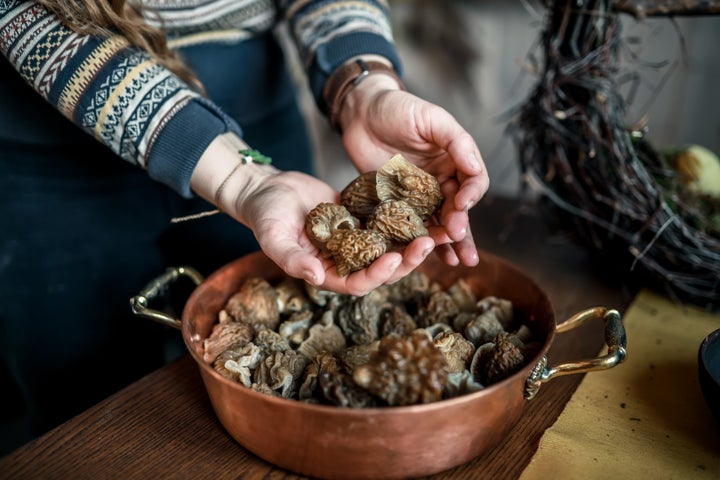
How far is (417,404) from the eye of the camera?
27.0 inches

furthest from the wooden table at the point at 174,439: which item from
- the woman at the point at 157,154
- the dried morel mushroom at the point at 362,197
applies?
the dried morel mushroom at the point at 362,197

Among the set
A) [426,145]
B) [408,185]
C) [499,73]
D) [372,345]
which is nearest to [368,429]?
[372,345]

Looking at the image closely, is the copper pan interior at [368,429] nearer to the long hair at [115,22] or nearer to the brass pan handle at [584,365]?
the brass pan handle at [584,365]

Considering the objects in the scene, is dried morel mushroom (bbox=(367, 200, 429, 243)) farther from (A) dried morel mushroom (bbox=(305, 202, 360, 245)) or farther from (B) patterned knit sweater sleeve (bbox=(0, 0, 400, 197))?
(B) patterned knit sweater sleeve (bbox=(0, 0, 400, 197))

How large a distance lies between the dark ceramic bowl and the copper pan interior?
0.68ft

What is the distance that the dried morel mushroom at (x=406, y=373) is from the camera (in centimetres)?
69

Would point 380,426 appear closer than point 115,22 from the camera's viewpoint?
Yes

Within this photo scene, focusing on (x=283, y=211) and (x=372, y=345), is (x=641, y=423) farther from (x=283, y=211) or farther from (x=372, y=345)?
(x=283, y=211)

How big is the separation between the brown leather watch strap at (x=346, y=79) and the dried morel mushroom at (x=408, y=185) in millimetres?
269

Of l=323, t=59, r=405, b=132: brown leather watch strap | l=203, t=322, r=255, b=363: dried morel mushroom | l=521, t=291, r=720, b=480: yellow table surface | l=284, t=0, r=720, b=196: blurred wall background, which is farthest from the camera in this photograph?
l=284, t=0, r=720, b=196: blurred wall background

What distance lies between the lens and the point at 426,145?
3.34ft

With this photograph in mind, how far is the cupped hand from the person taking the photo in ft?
2.60

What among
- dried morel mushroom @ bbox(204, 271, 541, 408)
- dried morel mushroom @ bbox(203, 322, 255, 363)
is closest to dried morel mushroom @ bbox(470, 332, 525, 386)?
dried morel mushroom @ bbox(204, 271, 541, 408)

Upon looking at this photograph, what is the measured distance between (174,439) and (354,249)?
365 millimetres
